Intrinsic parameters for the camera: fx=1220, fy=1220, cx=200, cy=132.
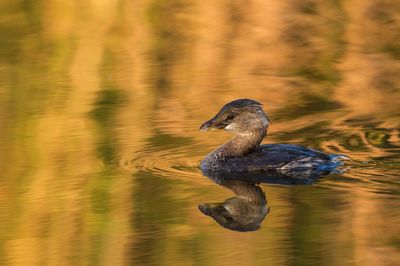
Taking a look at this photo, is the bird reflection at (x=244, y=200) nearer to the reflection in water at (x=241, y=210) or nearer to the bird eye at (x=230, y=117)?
the reflection in water at (x=241, y=210)

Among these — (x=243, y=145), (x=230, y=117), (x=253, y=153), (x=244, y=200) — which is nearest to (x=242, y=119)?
(x=230, y=117)

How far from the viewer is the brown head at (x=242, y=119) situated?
1238cm

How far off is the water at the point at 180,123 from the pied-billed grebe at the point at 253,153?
253 millimetres

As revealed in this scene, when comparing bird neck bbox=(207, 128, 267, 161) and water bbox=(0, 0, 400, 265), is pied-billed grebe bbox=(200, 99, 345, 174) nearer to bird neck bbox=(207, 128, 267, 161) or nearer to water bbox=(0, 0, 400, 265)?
bird neck bbox=(207, 128, 267, 161)

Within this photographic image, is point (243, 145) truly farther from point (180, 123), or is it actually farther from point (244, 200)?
point (180, 123)

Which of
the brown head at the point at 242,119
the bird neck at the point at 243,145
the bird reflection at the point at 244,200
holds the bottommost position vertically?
the bird reflection at the point at 244,200

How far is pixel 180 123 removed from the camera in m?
14.3

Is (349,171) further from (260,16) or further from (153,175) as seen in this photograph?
(260,16)

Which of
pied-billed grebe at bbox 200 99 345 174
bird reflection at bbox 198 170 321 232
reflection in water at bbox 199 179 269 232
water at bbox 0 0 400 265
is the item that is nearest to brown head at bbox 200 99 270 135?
pied-billed grebe at bbox 200 99 345 174

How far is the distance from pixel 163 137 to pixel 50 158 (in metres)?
1.42

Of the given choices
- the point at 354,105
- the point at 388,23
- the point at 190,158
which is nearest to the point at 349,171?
the point at 190,158

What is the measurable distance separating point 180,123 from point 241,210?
3.95 metres

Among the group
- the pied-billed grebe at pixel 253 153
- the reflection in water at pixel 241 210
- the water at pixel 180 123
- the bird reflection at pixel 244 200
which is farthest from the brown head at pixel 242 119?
the reflection in water at pixel 241 210

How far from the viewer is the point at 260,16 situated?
23312mm
